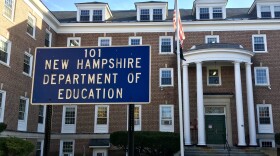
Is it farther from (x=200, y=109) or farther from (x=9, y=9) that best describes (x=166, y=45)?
(x=9, y=9)

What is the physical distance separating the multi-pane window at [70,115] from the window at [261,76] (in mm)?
15205

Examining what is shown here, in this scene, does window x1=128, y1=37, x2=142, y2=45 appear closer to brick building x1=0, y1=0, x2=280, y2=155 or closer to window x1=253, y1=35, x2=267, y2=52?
brick building x1=0, y1=0, x2=280, y2=155

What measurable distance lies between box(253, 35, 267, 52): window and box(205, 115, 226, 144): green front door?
21.0 ft

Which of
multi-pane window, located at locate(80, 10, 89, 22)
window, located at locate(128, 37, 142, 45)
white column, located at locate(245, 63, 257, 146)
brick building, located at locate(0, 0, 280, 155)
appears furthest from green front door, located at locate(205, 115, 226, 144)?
multi-pane window, located at locate(80, 10, 89, 22)

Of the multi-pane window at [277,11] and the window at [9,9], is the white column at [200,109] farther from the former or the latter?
the window at [9,9]

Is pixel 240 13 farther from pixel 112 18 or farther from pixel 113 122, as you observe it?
pixel 113 122

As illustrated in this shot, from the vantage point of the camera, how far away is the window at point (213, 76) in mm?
27939

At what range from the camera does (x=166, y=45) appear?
1149 inches

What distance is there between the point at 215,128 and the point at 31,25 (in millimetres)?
16305

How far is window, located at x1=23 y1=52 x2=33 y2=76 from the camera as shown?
78.2 ft

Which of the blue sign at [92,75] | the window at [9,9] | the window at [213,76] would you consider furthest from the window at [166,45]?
the blue sign at [92,75]

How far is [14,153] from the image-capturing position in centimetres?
1571

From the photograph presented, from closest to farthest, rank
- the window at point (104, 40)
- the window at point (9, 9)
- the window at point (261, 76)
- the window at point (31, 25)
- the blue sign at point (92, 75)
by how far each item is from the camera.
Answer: the blue sign at point (92, 75)
the window at point (9, 9)
the window at point (31, 25)
the window at point (261, 76)
the window at point (104, 40)

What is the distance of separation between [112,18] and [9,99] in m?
13.5
